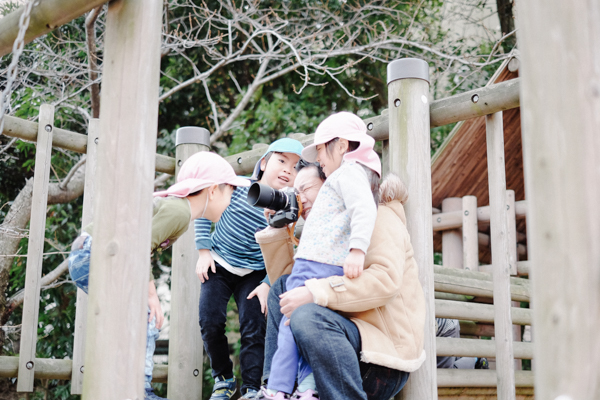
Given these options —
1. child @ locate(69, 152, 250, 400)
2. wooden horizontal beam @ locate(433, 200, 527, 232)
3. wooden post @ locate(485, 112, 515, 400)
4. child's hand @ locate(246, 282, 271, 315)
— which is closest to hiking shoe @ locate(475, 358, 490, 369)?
wooden post @ locate(485, 112, 515, 400)

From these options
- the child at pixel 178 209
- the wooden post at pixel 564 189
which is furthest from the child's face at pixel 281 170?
the wooden post at pixel 564 189

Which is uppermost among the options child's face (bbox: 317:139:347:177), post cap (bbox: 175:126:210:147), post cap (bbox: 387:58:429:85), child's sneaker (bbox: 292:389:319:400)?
post cap (bbox: 175:126:210:147)

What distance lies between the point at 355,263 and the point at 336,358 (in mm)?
329

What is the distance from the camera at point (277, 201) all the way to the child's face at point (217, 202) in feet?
1.11

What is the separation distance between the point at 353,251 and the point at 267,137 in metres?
5.39

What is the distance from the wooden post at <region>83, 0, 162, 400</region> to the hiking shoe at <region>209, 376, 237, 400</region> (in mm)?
1331

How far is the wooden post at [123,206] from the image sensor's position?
183 centimetres

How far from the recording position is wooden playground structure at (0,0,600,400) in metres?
1.23

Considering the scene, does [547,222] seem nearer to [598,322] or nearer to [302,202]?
[598,322]

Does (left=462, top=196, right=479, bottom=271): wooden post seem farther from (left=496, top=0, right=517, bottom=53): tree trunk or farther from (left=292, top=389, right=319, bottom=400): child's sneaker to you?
(left=496, top=0, right=517, bottom=53): tree trunk

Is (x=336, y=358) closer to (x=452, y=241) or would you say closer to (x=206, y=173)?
(x=206, y=173)

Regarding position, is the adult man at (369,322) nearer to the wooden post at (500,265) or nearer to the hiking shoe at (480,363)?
the wooden post at (500,265)

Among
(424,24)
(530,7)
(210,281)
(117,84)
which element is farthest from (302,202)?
(424,24)

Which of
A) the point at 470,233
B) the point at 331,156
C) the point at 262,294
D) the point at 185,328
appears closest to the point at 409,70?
the point at 331,156
